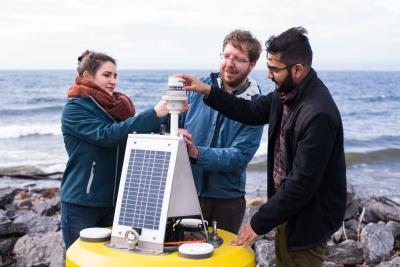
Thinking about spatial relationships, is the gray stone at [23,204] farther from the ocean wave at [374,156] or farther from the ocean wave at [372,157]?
the ocean wave at [374,156]

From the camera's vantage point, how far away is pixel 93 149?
355 cm

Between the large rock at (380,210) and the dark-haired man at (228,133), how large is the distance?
3577 mm

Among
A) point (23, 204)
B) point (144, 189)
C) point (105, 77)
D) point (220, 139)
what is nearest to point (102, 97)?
point (105, 77)

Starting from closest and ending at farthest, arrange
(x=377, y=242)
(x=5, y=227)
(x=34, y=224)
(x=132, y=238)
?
(x=132, y=238) → (x=377, y=242) → (x=5, y=227) → (x=34, y=224)

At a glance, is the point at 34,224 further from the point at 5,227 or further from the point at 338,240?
the point at 338,240

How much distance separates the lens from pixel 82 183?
356 cm

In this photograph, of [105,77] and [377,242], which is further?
[377,242]

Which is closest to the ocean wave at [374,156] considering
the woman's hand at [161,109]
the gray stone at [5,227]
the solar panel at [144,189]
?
the gray stone at [5,227]

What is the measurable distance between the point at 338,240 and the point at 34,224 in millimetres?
3373

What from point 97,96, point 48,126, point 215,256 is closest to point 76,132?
point 97,96

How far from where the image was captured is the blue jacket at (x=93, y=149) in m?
3.42

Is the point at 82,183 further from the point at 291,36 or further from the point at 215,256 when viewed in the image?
the point at 291,36

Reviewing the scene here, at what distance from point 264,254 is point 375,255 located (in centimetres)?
121

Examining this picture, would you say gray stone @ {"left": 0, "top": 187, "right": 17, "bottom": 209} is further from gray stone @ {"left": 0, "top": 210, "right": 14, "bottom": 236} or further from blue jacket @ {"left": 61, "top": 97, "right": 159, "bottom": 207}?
blue jacket @ {"left": 61, "top": 97, "right": 159, "bottom": 207}
